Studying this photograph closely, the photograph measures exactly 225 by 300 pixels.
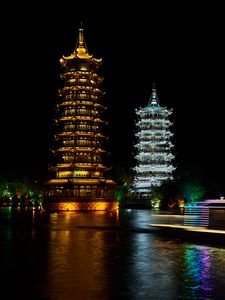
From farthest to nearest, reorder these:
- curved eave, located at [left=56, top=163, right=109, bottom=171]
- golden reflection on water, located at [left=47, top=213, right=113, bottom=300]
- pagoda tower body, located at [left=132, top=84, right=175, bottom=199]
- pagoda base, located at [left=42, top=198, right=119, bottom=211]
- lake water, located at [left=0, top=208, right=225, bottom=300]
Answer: pagoda tower body, located at [left=132, top=84, right=175, bottom=199]
curved eave, located at [left=56, top=163, right=109, bottom=171]
pagoda base, located at [left=42, top=198, right=119, bottom=211]
golden reflection on water, located at [left=47, top=213, right=113, bottom=300]
lake water, located at [left=0, top=208, right=225, bottom=300]

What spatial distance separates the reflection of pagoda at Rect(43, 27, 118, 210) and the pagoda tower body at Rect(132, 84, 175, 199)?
30349 mm

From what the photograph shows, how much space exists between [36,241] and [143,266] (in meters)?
8.41

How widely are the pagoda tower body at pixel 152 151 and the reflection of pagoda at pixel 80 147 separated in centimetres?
3035

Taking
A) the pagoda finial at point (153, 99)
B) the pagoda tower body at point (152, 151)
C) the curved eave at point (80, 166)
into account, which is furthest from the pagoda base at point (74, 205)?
the pagoda finial at point (153, 99)

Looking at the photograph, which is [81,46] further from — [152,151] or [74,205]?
[152,151]

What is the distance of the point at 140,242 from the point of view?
65.6ft

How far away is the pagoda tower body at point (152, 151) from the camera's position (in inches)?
4222

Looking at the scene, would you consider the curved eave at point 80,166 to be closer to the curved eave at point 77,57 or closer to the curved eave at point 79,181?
the curved eave at point 79,181

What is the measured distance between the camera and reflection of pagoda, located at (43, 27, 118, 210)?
7319 cm

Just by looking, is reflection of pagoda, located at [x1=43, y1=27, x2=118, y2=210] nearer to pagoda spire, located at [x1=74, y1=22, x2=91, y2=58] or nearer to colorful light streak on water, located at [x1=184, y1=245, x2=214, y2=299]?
pagoda spire, located at [x1=74, y1=22, x2=91, y2=58]

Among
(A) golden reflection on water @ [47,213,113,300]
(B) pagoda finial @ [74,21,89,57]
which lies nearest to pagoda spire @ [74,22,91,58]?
(B) pagoda finial @ [74,21,89,57]

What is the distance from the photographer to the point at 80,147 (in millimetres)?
74562

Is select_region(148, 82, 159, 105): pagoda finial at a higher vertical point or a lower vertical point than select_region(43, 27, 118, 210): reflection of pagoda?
higher

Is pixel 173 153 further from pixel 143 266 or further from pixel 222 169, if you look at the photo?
pixel 143 266
